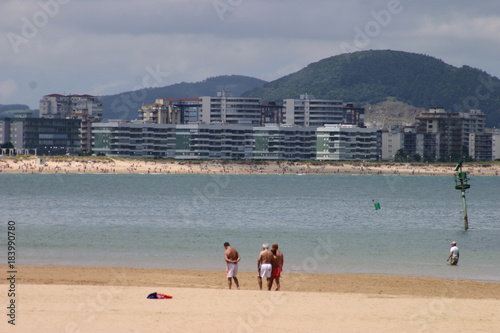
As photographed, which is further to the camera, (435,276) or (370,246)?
(370,246)

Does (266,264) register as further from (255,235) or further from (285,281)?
(255,235)

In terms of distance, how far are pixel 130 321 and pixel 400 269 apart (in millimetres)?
19565

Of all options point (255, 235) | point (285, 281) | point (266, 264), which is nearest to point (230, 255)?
point (266, 264)

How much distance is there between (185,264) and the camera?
39469mm

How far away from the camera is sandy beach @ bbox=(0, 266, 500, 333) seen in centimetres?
2197

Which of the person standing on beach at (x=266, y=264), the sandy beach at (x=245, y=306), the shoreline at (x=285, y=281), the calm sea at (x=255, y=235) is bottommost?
the calm sea at (x=255, y=235)

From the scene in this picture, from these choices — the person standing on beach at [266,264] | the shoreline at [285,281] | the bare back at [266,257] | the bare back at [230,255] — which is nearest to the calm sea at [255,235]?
the shoreline at [285,281]

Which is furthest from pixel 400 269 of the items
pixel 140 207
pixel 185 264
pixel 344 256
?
pixel 140 207

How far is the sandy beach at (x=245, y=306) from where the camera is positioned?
2197 centimetres

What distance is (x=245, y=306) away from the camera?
24.8 meters

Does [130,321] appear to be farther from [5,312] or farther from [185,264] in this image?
[185,264]

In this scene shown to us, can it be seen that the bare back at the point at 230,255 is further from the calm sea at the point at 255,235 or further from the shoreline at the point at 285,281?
the calm sea at the point at 255,235

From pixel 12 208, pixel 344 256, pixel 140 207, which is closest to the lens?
pixel 344 256

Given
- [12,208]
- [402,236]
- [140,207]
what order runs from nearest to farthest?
[402,236] → [12,208] → [140,207]
